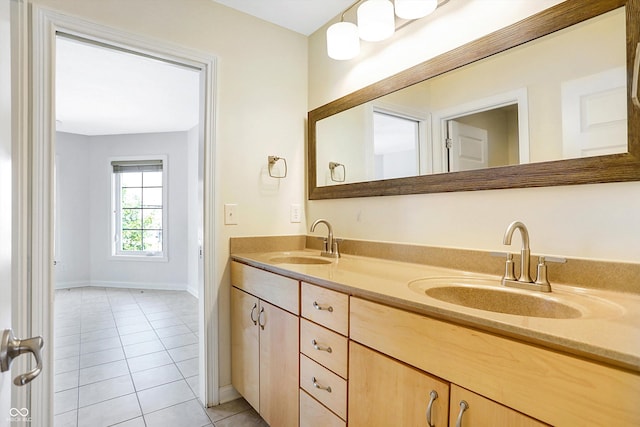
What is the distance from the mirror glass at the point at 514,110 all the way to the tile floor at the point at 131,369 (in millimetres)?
1671

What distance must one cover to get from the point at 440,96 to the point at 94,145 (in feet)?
18.1

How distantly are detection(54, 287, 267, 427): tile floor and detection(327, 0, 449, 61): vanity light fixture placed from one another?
2112 mm

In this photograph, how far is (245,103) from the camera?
2002mm

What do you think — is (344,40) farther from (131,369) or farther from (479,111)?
(131,369)

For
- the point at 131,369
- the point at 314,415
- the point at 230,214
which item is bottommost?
the point at 131,369

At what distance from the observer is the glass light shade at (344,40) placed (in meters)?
1.75

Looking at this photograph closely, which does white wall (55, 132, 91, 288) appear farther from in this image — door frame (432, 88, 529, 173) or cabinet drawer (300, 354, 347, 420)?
door frame (432, 88, 529, 173)

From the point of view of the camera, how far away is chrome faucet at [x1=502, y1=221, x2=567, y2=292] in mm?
1012

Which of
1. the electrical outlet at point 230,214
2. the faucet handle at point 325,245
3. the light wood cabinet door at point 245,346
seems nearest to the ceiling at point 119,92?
the electrical outlet at point 230,214

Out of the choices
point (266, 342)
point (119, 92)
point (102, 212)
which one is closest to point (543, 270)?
point (266, 342)

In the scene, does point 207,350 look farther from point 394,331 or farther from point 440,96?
point 440,96

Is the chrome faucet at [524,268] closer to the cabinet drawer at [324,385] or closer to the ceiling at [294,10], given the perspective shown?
the cabinet drawer at [324,385]

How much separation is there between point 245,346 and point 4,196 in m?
1.39

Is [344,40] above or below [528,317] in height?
above
